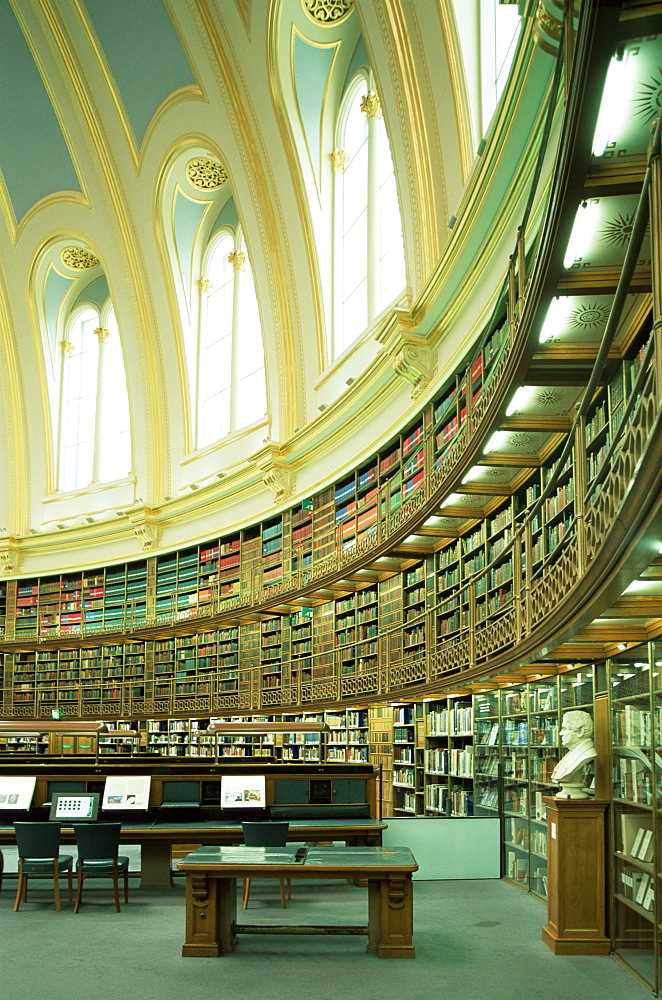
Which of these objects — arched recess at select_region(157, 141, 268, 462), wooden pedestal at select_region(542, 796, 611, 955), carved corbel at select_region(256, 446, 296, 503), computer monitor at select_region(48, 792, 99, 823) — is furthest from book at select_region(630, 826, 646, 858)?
arched recess at select_region(157, 141, 268, 462)

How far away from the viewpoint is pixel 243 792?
27.2ft

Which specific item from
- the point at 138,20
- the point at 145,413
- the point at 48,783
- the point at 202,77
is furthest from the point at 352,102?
the point at 48,783

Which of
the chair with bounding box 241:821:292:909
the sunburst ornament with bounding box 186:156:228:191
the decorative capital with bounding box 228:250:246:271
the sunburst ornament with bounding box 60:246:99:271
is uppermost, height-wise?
the sunburst ornament with bounding box 186:156:228:191

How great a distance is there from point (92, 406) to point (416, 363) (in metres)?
12.2

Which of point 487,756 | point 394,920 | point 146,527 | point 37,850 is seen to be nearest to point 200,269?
point 146,527

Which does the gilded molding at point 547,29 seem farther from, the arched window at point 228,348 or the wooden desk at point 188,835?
the arched window at point 228,348

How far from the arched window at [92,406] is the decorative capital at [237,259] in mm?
4103

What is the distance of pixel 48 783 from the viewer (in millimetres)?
8367

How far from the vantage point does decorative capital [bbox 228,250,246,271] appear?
59.0ft

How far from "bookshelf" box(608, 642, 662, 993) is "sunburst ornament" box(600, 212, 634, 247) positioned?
2124 mm

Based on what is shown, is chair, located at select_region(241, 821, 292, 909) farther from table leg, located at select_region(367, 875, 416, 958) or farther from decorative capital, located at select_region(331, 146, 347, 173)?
decorative capital, located at select_region(331, 146, 347, 173)

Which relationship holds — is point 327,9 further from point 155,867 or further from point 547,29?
point 155,867

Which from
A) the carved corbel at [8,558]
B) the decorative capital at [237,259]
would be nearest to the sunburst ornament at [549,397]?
the decorative capital at [237,259]

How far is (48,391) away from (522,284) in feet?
55.7
